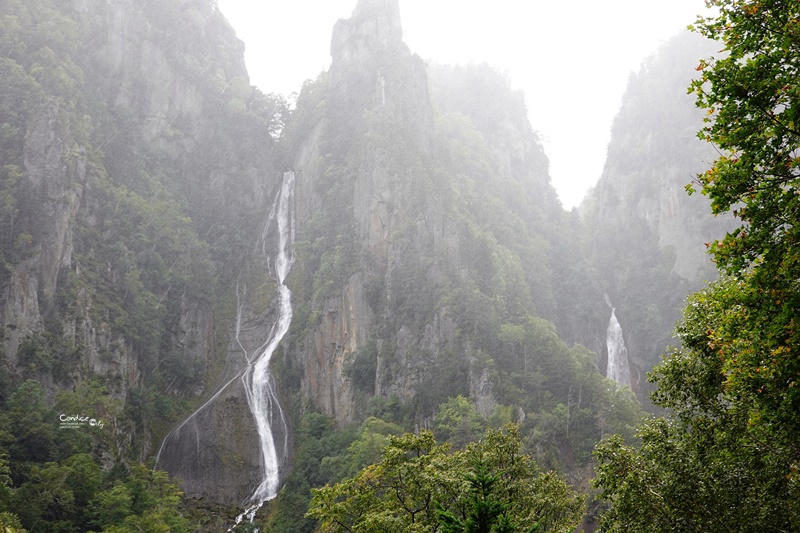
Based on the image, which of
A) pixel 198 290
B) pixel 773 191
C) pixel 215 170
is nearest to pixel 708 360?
pixel 773 191

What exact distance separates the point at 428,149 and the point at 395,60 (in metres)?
14.3

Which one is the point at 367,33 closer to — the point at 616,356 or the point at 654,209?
the point at 654,209

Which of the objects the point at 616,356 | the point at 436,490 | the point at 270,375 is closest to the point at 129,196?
the point at 270,375

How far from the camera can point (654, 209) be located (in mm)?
73438

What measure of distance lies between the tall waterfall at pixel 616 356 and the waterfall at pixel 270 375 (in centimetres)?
3751

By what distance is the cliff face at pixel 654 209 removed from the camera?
65812 millimetres

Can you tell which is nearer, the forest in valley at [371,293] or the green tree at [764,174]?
the green tree at [764,174]

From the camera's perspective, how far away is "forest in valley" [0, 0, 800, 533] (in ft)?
41.5

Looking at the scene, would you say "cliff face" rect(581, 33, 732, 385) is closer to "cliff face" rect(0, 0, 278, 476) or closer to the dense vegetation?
"cliff face" rect(0, 0, 278, 476)

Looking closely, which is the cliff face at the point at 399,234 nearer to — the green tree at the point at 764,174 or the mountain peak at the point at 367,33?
the mountain peak at the point at 367,33

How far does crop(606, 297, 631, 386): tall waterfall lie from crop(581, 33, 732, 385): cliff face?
100 centimetres

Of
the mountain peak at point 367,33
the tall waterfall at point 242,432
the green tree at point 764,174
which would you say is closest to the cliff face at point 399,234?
the mountain peak at point 367,33

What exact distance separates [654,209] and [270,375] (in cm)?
5347

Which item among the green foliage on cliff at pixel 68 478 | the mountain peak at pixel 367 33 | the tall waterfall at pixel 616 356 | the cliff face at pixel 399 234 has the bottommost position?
the green foliage on cliff at pixel 68 478
